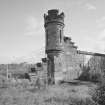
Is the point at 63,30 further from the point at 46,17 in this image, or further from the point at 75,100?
the point at 75,100

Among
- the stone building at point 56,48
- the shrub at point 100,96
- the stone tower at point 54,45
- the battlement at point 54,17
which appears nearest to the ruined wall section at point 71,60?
the stone building at point 56,48

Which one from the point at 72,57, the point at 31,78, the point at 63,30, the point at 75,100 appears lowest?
the point at 75,100

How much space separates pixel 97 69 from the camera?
600 inches

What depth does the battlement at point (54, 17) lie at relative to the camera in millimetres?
11438

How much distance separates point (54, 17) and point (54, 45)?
8.58 feet

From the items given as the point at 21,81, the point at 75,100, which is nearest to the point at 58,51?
the point at 21,81

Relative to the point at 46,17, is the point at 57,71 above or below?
below

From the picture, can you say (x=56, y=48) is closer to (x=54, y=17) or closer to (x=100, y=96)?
(x=54, y=17)

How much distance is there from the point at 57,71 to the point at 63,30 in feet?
13.8

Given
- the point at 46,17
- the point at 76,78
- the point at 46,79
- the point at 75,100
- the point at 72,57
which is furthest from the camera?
the point at 76,78

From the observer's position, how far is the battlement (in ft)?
37.5

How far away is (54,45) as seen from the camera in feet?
37.7

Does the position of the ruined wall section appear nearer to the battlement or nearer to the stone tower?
the stone tower

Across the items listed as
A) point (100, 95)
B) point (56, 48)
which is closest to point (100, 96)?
point (100, 95)
